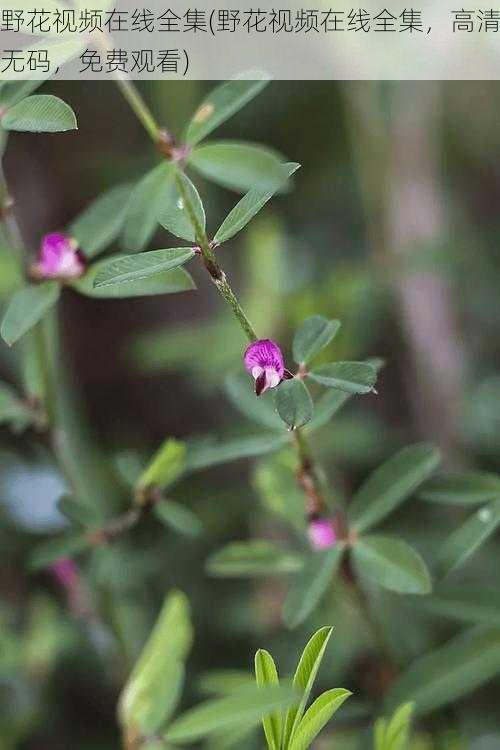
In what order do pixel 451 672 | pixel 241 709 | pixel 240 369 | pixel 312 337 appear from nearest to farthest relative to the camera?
pixel 241 709
pixel 312 337
pixel 451 672
pixel 240 369

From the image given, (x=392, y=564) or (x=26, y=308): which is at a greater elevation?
(x=26, y=308)

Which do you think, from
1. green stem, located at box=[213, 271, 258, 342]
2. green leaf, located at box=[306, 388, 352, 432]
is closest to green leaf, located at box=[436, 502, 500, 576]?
green leaf, located at box=[306, 388, 352, 432]

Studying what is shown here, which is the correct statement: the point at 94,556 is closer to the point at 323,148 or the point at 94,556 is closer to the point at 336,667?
the point at 336,667

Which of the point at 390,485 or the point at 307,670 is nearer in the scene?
the point at 307,670

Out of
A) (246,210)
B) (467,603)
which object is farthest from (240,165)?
(467,603)

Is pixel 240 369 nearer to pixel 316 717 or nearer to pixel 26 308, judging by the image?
pixel 26 308

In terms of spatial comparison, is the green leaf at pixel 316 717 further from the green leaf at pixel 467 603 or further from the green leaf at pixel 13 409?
the green leaf at pixel 13 409

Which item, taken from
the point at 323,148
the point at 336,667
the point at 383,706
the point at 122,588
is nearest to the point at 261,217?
the point at 323,148

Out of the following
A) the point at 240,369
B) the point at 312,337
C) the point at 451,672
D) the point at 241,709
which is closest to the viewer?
the point at 241,709

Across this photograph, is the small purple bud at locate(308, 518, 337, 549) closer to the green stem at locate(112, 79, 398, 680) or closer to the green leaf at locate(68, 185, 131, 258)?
the green stem at locate(112, 79, 398, 680)
